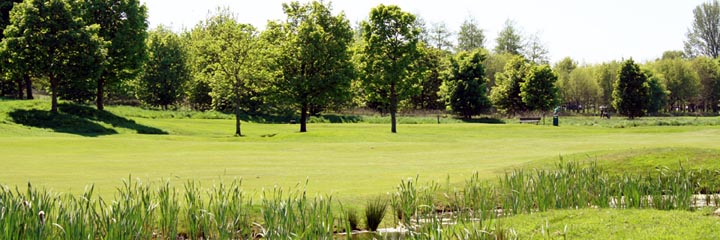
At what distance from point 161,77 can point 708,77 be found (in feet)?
305

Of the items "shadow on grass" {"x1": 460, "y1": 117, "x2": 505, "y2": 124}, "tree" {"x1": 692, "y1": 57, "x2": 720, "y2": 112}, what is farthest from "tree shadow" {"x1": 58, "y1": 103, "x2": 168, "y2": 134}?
"tree" {"x1": 692, "y1": 57, "x2": 720, "y2": 112}

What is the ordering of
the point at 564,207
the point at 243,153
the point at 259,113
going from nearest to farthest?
1. the point at 564,207
2. the point at 243,153
3. the point at 259,113

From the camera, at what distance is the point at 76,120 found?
55.0 meters

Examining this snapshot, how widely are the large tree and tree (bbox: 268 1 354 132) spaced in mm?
12718

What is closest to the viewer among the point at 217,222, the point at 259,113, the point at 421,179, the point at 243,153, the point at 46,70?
the point at 217,222

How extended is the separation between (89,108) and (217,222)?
52.9m

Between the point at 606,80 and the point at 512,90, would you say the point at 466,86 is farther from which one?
the point at 606,80

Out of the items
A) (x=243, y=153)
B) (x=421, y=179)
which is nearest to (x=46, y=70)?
(x=243, y=153)

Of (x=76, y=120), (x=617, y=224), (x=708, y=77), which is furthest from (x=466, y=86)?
(x=617, y=224)

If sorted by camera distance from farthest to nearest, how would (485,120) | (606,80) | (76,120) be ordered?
(606,80)
(485,120)
(76,120)

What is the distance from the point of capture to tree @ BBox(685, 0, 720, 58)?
465 feet

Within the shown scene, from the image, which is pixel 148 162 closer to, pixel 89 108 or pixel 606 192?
pixel 606 192

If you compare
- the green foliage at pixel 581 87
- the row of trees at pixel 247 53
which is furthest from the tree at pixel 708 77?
the row of trees at pixel 247 53

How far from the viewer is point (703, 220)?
1198 cm
